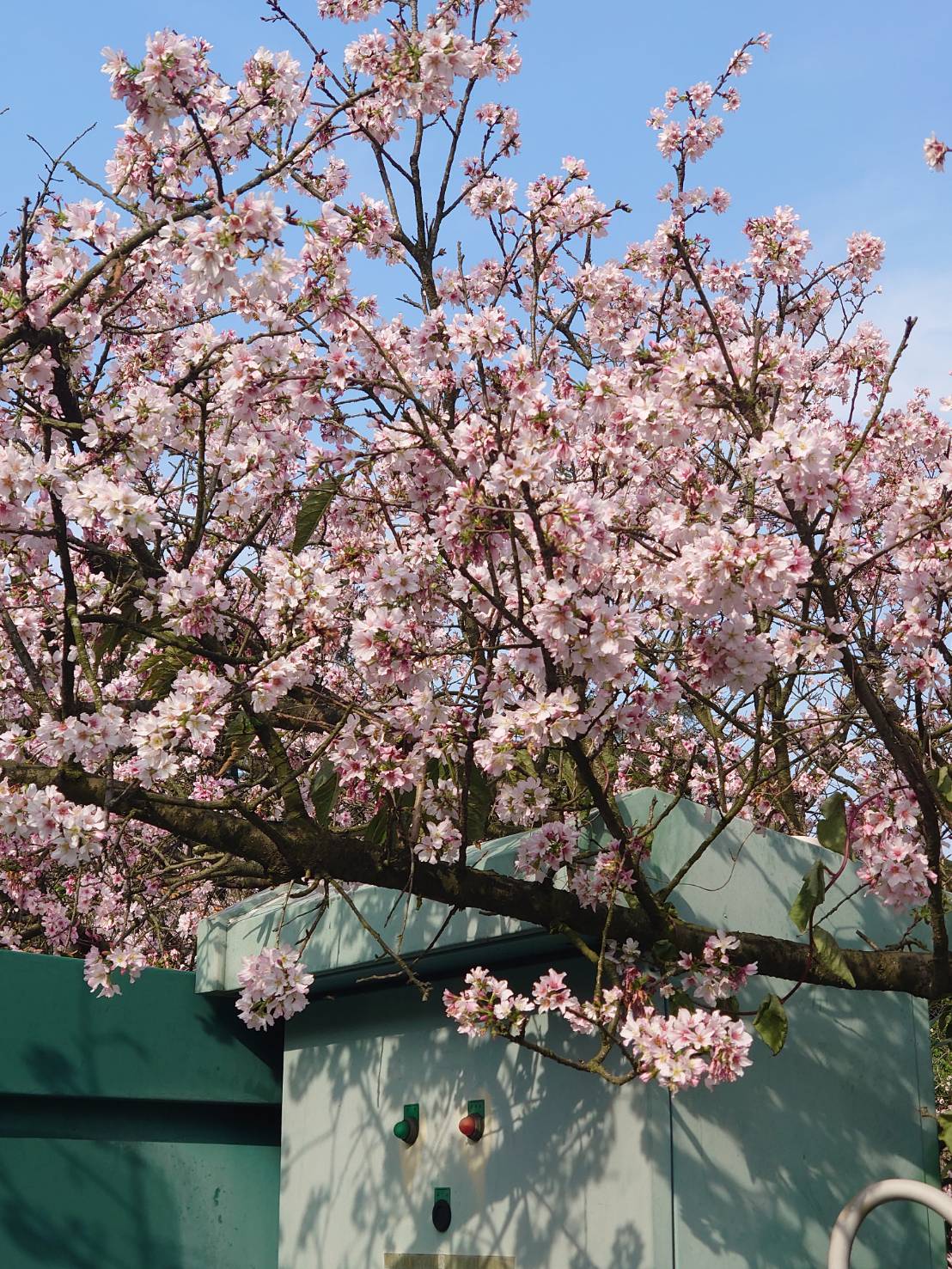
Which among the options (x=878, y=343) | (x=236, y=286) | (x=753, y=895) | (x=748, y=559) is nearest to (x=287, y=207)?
(x=236, y=286)

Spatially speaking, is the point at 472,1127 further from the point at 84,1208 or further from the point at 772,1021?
the point at 84,1208

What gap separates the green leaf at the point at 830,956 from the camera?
3.95m

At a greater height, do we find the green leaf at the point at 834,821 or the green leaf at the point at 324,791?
the green leaf at the point at 324,791

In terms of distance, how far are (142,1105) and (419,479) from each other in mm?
3155

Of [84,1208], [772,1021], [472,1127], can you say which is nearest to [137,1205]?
[84,1208]

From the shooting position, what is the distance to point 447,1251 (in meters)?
4.61

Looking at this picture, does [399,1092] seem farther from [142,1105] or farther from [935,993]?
[935,993]

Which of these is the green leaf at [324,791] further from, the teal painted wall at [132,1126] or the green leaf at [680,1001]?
the teal painted wall at [132,1126]

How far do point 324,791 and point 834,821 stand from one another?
1611mm

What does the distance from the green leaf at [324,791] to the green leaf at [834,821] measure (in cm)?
155

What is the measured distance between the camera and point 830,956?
157 inches

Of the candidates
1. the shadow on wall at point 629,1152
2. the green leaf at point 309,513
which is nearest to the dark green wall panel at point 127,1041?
the shadow on wall at point 629,1152

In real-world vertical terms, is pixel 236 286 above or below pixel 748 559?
above

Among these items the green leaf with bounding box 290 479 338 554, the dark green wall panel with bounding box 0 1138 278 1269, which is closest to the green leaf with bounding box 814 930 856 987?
the green leaf with bounding box 290 479 338 554
